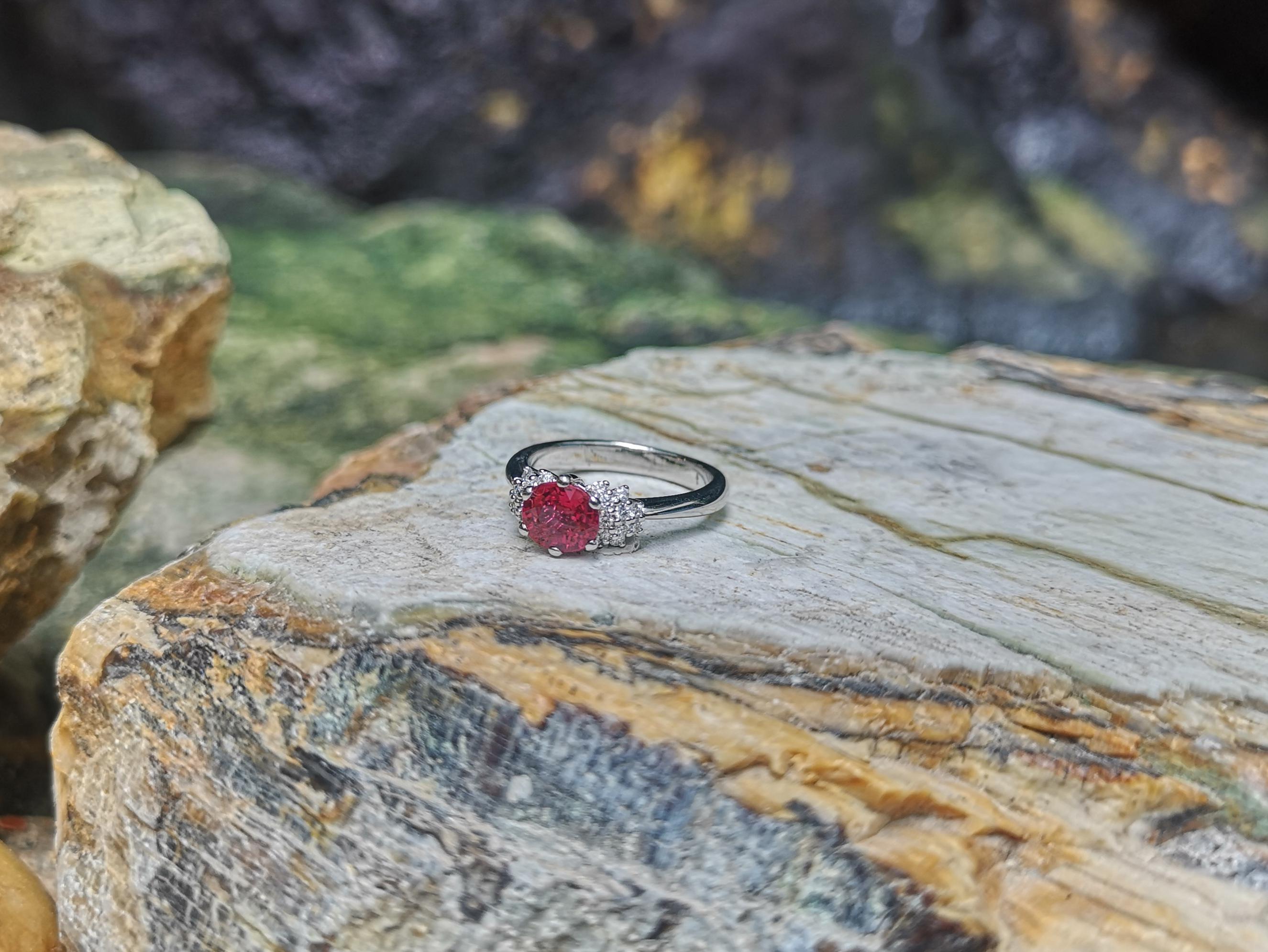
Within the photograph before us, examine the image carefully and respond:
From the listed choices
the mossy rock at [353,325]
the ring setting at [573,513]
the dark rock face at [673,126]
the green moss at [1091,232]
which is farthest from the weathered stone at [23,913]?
the green moss at [1091,232]

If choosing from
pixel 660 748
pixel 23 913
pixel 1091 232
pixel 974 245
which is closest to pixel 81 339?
pixel 23 913

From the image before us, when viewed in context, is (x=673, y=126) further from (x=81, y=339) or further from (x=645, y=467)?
(x=81, y=339)

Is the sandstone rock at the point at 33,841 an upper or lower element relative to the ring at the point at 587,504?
lower

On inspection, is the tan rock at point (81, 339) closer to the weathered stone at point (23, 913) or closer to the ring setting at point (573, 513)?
the weathered stone at point (23, 913)

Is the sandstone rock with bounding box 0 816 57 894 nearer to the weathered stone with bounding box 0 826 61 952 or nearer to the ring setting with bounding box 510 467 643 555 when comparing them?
the weathered stone with bounding box 0 826 61 952

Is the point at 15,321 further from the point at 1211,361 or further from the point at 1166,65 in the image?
the point at 1166,65

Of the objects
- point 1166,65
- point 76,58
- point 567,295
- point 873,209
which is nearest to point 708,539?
point 567,295
